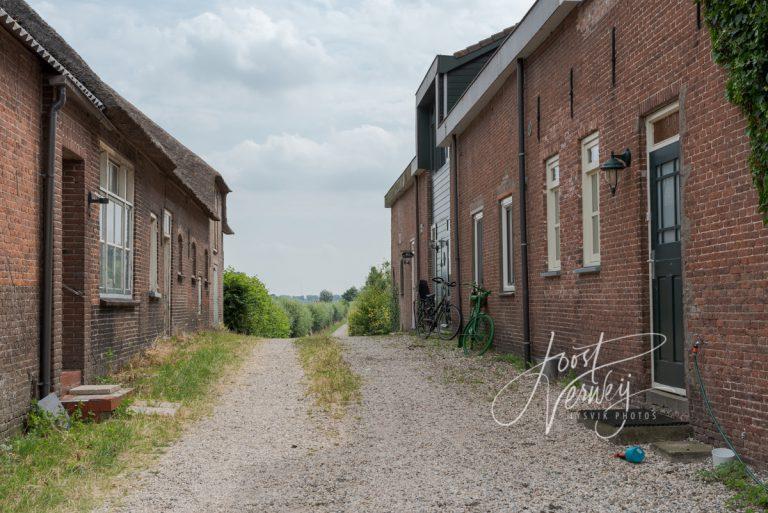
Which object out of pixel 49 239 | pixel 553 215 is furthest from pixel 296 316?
pixel 49 239

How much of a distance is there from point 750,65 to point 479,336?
9.78 metres

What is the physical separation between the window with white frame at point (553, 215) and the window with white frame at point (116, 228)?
639 cm

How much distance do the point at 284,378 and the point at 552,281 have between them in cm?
422

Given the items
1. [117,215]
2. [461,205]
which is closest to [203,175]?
[461,205]

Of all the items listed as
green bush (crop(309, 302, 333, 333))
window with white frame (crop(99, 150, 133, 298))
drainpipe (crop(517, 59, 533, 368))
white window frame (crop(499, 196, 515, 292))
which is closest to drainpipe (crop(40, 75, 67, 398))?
window with white frame (crop(99, 150, 133, 298))

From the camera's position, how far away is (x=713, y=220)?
6.42 m

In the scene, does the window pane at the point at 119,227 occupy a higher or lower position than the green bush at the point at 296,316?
higher

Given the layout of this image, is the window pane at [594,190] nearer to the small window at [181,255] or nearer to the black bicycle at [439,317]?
the black bicycle at [439,317]

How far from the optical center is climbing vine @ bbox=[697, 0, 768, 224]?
5.36m

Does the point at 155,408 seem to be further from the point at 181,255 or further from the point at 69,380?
the point at 181,255

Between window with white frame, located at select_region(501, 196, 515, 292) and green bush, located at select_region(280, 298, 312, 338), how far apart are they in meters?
51.4

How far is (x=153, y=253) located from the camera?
15602 mm

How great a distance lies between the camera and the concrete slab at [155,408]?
8539 mm

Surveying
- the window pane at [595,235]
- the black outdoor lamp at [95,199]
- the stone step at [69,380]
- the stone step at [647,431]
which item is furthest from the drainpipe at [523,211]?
the stone step at [69,380]
